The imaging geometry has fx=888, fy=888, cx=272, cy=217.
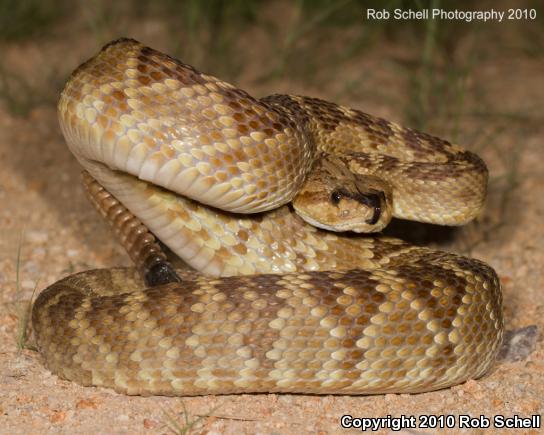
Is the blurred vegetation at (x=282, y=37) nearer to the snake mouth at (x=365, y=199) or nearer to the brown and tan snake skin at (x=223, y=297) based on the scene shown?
the snake mouth at (x=365, y=199)

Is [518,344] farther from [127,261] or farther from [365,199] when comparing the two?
[127,261]

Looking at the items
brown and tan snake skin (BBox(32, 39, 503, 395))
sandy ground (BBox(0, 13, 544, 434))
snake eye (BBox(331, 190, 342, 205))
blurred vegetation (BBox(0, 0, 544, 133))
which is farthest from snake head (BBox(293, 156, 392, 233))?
blurred vegetation (BBox(0, 0, 544, 133))

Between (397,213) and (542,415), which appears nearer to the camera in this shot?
(542,415)

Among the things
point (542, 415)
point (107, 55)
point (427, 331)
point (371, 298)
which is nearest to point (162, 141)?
point (107, 55)

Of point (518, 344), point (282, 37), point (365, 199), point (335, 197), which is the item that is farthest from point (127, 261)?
point (282, 37)

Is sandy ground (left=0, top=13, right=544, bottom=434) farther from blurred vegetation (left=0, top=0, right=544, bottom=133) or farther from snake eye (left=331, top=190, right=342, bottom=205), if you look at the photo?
snake eye (left=331, top=190, right=342, bottom=205)

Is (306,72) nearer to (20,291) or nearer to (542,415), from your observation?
(20,291)
